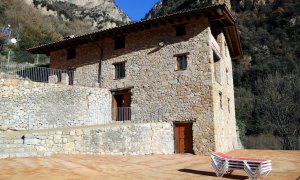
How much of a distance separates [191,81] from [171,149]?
3.90 m

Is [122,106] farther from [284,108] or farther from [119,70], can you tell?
[284,108]

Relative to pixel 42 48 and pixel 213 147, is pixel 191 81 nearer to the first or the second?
pixel 213 147

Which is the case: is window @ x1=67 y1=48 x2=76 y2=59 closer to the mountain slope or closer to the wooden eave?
the wooden eave

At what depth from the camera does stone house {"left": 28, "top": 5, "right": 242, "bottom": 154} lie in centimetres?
1599

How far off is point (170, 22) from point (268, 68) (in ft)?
102

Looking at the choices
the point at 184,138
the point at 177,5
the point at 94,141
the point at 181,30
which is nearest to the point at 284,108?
the point at 181,30

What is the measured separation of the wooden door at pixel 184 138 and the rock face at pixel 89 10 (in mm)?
53168

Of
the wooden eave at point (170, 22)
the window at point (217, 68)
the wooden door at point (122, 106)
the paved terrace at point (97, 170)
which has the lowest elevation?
the paved terrace at point (97, 170)

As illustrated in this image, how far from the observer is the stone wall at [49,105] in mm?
16277

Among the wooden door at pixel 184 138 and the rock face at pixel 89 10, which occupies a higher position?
the rock face at pixel 89 10

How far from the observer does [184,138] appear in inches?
641

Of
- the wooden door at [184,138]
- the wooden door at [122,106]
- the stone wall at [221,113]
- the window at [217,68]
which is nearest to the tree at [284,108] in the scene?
the stone wall at [221,113]

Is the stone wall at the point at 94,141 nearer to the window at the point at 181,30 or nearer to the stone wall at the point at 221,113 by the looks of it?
the stone wall at the point at 221,113

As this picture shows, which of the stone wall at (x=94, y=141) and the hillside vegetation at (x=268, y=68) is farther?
the hillside vegetation at (x=268, y=68)
